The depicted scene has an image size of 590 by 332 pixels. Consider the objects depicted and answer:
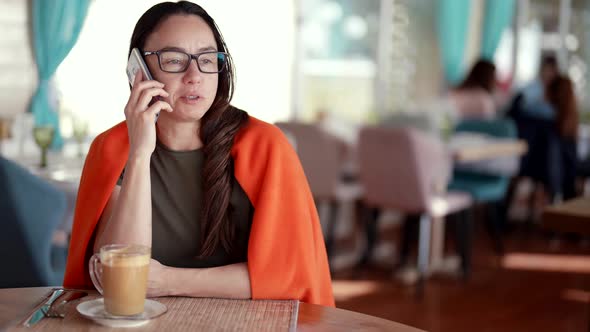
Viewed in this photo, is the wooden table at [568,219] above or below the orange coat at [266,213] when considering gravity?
→ below

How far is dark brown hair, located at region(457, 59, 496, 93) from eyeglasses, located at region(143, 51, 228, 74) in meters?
4.99

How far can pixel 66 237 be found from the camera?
2.92 m

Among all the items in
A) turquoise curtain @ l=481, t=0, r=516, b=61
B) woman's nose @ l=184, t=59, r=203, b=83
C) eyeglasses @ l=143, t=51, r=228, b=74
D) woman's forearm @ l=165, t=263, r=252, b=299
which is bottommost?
woman's forearm @ l=165, t=263, r=252, b=299

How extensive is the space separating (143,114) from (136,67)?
0.14 meters

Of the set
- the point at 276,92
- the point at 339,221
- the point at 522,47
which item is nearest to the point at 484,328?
the point at 339,221

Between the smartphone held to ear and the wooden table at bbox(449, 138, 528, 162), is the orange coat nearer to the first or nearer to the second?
the smartphone held to ear

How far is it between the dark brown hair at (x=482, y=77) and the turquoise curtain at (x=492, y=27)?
1.65 meters

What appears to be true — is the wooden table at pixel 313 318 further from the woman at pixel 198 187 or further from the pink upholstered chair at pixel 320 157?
the pink upholstered chair at pixel 320 157

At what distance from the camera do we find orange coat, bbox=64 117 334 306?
1379 mm

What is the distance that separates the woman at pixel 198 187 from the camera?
4.42 ft

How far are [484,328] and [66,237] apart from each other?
6.67ft

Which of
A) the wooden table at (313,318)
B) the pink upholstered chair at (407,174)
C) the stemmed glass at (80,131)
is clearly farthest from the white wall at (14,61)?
the wooden table at (313,318)

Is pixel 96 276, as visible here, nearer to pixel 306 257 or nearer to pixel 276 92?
pixel 306 257

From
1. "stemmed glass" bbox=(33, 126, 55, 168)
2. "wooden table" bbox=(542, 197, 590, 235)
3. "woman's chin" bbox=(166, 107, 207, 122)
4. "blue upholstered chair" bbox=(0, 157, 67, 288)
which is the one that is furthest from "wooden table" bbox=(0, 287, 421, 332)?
"stemmed glass" bbox=(33, 126, 55, 168)
